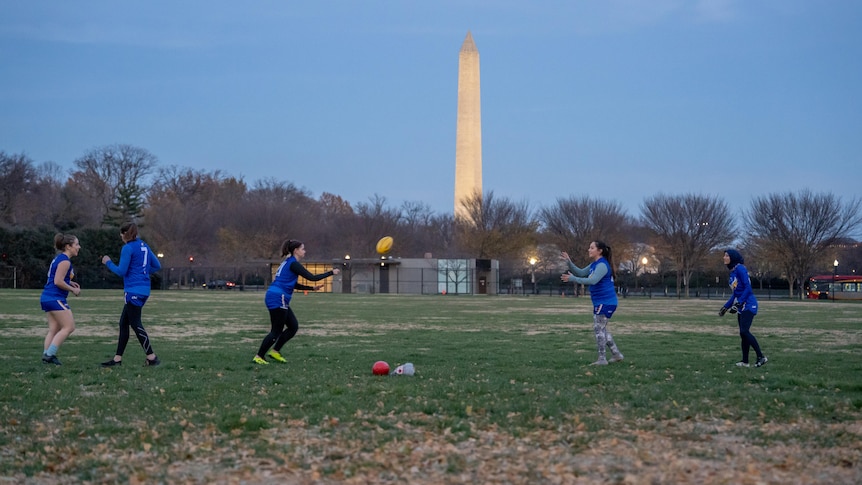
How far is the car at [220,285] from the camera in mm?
88500

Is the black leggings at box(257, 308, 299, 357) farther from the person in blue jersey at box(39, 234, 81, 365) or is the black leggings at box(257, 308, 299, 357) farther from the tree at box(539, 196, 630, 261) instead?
the tree at box(539, 196, 630, 261)

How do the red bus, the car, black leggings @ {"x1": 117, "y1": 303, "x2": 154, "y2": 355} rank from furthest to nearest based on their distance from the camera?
the car → the red bus → black leggings @ {"x1": 117, "y1": 303, "x2": 154, "y2": 355}

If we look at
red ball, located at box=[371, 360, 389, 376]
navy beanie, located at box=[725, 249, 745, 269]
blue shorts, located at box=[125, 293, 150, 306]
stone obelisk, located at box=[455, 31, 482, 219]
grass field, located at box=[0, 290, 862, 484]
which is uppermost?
stone obelisk, located at box=[455, 31, 482, 219]

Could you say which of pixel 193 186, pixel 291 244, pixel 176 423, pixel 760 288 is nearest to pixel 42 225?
pixel 193 186

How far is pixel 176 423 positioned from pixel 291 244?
563cm

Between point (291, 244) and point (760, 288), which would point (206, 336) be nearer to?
point (291, 244)

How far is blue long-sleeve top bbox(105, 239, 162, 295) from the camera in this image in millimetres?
12508

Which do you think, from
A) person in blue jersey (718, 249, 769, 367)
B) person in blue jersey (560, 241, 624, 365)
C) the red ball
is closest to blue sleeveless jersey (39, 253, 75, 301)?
the red ball

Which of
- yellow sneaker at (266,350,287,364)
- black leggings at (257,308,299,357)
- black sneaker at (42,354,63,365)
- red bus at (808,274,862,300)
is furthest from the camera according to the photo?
red bus at (808,274,862,300)

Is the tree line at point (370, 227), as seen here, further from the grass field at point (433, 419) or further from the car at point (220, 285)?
the grass field at point (433, 419)

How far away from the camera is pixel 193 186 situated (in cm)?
11600

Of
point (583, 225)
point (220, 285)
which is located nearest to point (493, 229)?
point (583, 225)

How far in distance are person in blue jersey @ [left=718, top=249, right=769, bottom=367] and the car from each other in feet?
257

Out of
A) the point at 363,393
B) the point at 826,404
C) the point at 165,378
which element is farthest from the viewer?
the point at 165,378
